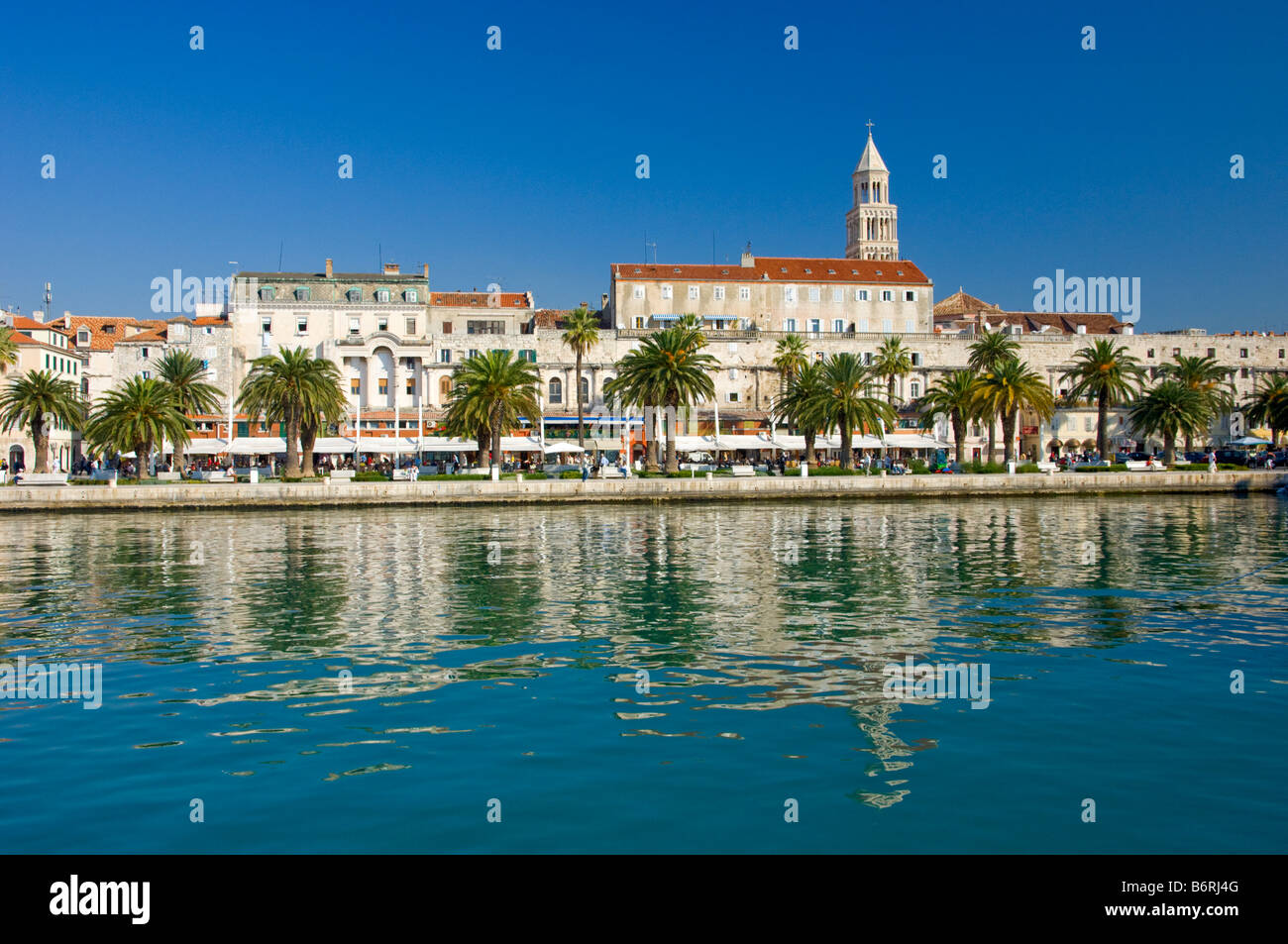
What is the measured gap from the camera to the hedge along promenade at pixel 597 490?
53594mm

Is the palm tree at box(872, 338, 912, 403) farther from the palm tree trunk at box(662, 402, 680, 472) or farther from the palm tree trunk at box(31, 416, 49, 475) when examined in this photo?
the palm tree trunk at box(31, 416, 49, 475)

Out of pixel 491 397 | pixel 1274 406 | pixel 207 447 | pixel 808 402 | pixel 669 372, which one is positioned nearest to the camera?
pixel 491 397

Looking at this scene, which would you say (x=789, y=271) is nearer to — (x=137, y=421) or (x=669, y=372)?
(x=669, y=372)

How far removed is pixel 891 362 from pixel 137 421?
5386 cm

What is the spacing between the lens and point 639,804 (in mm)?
10008

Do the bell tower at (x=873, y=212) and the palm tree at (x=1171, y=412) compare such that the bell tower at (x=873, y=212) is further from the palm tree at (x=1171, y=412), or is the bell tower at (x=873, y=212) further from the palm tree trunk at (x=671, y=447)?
the palm tree trunk at (x=671, y=447)

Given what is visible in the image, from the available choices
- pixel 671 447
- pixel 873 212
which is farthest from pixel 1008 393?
pixel 873 212

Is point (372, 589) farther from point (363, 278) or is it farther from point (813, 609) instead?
point (363, 278)

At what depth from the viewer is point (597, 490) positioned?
188ft

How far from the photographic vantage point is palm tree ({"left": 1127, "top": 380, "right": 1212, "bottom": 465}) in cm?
6781

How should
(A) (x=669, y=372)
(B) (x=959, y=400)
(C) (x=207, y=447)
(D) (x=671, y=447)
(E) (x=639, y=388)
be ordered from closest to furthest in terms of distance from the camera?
(A) (x=669, y=372)
(E) (x=639, y=388)
(D) (x=671, y=447)
(B) (x=959, y=400)
(C) (x=207, y=447)

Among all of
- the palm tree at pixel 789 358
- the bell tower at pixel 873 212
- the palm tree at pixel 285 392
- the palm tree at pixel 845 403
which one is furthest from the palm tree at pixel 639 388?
the bell tower at pixel 873 212

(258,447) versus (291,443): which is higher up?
(291,443)
